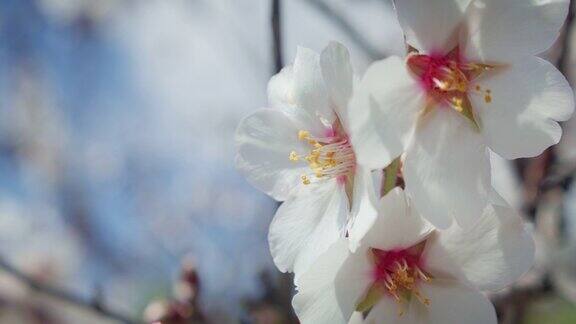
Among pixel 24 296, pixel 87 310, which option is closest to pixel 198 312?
pixel 87 310

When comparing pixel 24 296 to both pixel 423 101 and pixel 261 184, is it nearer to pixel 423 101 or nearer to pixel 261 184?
pixel 261 184

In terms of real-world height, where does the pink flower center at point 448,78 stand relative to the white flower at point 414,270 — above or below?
above

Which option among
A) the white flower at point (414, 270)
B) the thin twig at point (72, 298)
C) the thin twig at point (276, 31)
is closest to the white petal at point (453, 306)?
the white flower at point (414, 270)

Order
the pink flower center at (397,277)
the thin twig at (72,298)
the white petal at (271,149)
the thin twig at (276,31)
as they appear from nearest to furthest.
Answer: the pink flower center at (397,277), the white petal at (271,149), the thin twig at (276,31), the thin twig at (72,298)

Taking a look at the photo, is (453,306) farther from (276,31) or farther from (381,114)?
(276,31)

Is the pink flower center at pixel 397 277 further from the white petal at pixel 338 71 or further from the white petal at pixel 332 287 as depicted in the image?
the white petal at pixel 338 71

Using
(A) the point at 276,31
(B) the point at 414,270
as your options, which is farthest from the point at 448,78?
(A) the point at 276,31

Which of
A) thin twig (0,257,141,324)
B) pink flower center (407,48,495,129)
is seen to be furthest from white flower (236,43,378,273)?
thin twig (0,257,141,324)

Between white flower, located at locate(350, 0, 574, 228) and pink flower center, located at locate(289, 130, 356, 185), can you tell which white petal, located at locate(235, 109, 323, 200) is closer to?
pink flower center, located at locate(289, 130, 356, 185)
